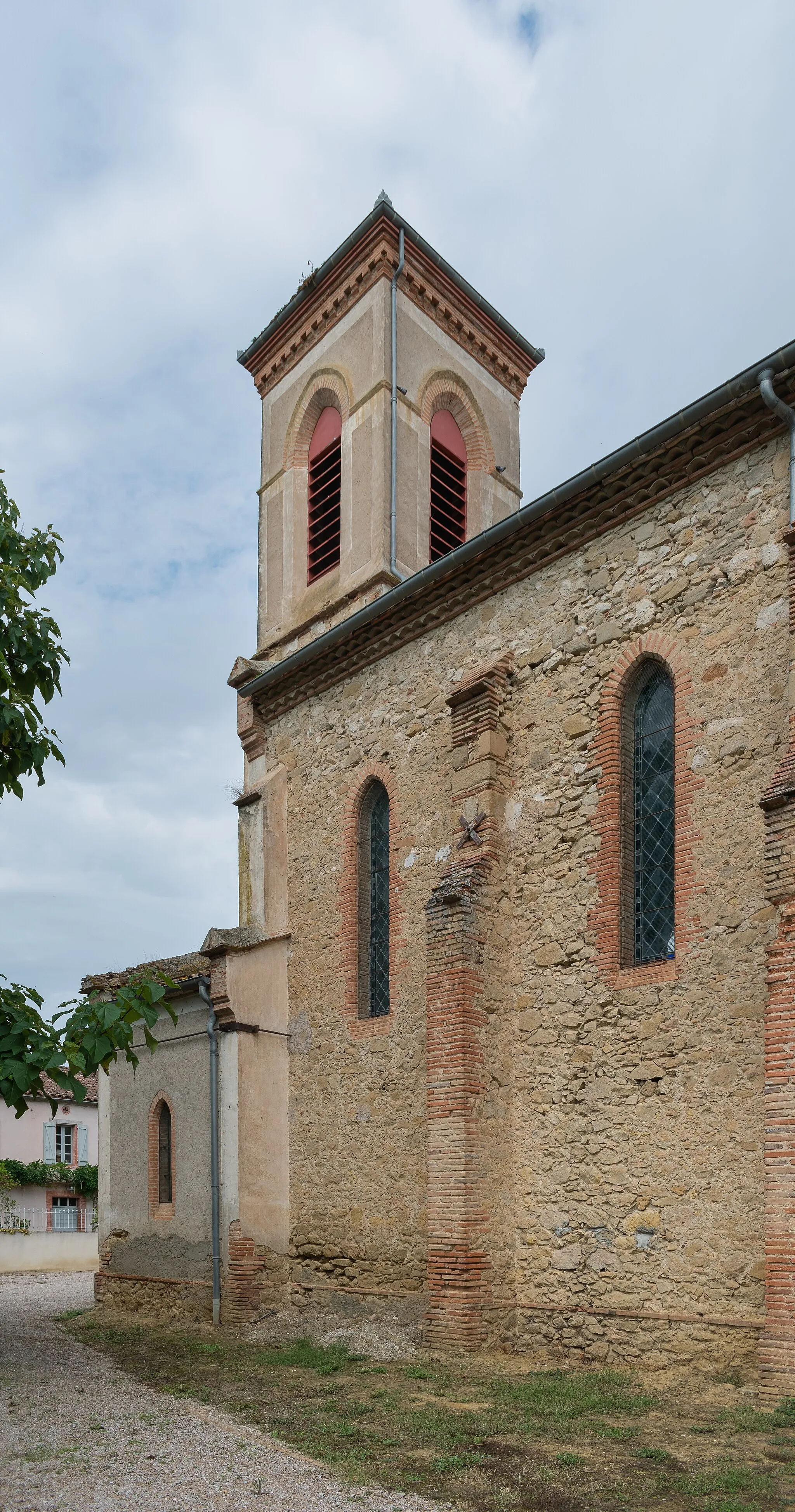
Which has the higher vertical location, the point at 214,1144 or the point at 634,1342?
the point at 214,1144

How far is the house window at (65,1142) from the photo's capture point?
3509 centimetres

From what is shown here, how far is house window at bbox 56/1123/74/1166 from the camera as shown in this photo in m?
35.1

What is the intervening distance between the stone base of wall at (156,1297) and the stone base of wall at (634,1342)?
5.07 m

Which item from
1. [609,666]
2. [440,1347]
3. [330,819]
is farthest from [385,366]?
[440,1347]

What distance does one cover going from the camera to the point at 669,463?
33.4 feet

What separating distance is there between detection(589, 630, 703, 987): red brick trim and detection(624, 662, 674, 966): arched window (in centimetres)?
13

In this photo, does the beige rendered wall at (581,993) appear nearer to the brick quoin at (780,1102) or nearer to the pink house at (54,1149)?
the brick quoin at (780,1102)

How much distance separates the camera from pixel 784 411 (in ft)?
29.8

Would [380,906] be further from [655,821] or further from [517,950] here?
[655,821]

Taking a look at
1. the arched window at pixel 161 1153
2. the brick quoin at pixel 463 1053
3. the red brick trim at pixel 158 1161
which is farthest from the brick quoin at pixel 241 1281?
the brick quoin at pixel 463 1053

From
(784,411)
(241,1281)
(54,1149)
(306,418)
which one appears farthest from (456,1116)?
(54,1149)

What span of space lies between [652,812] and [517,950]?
76.4 inches

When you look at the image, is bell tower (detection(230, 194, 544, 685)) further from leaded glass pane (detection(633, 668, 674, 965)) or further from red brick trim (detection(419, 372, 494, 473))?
leaded glass pane (detection(633, 668, 674, 965))

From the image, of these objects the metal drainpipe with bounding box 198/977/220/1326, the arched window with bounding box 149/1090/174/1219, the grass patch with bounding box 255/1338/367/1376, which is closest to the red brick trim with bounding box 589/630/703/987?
the grass patch with bounding box 255/1338/367/1376
